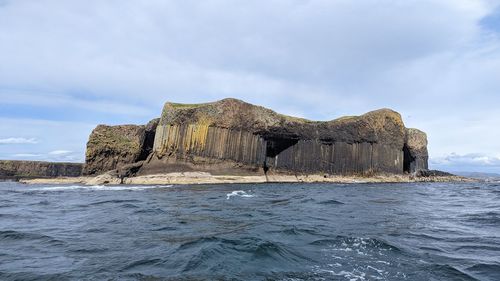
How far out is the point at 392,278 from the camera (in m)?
9.67

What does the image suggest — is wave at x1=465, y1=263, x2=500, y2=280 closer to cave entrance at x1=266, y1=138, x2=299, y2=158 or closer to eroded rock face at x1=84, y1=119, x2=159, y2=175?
cave entrance at x1=266, y1=138, x2=299, y2=158

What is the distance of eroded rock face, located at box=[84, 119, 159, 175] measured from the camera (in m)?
73.9

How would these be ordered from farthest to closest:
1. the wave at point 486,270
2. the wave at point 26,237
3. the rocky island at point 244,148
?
the rocky island at point 244,148
the wave at point 26,237
the wave at point 486,270

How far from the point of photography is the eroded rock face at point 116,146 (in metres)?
73.9

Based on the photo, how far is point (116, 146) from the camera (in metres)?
74.8

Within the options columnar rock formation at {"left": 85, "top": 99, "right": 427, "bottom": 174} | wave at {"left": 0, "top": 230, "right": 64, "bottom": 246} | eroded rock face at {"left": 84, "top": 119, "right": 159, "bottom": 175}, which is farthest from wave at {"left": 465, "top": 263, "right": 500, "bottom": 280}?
eroded rock face at {"left": 84, "top": 119, "right": 159, "bottom": 175}

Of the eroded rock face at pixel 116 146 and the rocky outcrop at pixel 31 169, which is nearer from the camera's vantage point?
the eroded rock face at pixel 116 146

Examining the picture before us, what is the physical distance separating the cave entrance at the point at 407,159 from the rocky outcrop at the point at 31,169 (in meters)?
84.1

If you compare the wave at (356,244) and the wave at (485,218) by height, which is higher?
the wave at (485,218)

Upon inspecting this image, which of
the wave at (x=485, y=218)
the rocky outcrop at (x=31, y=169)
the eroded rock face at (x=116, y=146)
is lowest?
the rocky outcrop at (x=31, y=169)

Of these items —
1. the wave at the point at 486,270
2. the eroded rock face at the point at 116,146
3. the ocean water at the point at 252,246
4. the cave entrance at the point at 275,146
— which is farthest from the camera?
the eroded rock face at the point at 116,146

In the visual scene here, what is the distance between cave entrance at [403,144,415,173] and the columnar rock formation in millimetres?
4388

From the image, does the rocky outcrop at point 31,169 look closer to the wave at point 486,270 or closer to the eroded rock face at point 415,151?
the eroded rock face at point 415,151

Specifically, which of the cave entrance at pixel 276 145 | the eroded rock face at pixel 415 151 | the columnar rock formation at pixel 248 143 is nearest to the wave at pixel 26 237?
the columnar rock formation at pixel 248 143
